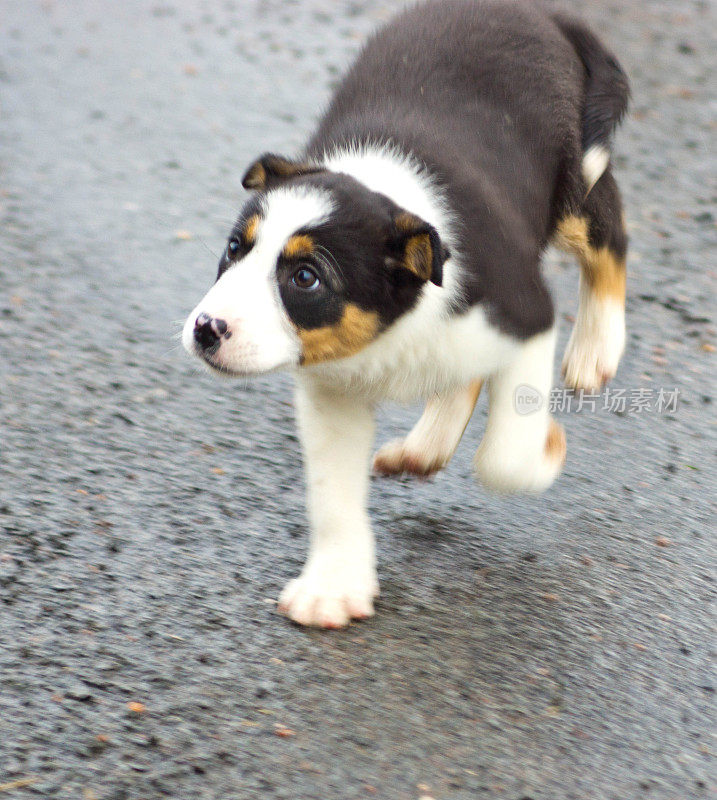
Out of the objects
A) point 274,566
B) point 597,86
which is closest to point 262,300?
A: point 274,566

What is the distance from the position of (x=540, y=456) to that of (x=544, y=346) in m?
0.38

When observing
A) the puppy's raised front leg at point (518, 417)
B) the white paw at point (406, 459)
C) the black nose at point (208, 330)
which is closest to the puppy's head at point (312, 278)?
the black nose at point (208, 330)

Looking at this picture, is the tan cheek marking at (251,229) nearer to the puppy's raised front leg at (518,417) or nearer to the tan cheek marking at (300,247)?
the tan cheek marking at (300,247)

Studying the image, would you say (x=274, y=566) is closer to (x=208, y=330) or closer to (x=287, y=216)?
(x=208, y=330)

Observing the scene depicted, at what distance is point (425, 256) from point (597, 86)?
177cm

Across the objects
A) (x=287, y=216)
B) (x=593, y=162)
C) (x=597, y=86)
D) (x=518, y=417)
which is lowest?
(x=518, y=417)

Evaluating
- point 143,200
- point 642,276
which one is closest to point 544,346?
point 642,276

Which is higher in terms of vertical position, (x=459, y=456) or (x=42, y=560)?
(x=459, y=456)

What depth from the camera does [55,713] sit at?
3.23 metres

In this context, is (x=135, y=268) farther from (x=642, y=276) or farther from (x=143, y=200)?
(x=642, y=276)

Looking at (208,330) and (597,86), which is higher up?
(597,86)

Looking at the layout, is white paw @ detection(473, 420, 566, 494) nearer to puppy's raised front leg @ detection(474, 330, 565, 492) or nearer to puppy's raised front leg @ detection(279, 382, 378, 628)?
puppy's raised front leg @ detection(474, 330, 565, 492)

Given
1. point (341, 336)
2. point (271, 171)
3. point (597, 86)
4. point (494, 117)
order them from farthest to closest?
point (597, 86) < point (494, 117) < point (271, 171) < point (341, 336)

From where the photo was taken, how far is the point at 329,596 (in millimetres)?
3721
